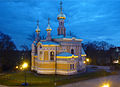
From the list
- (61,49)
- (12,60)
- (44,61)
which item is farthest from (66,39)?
(12,60)

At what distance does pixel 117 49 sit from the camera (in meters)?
46.8

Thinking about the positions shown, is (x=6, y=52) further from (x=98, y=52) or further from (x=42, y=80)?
(x=98, y=52)

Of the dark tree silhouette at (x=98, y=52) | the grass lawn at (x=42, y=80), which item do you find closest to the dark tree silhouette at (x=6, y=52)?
the grass lawn at (x=42, y=80)

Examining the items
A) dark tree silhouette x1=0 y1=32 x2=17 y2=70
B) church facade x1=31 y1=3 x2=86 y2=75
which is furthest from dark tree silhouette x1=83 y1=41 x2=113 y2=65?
dark tree silhouette x1=0 y1=32 x2=17 y2=70

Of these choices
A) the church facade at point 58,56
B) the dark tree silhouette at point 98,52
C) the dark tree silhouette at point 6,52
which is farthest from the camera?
the dark tree silhouette at point 98,52

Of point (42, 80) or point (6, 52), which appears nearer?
point (42, 80)

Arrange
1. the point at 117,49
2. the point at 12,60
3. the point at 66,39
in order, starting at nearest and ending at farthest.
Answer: the point at 66,39, the point at 12,60, the point at 117,49

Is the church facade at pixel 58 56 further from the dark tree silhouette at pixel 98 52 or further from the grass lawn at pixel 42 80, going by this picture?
the dark tree silhouette at pixel 98 52

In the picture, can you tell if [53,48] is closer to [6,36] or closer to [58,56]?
[58,56]

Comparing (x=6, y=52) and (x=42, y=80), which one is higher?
(x=6, y=52)

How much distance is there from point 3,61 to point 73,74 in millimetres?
19554

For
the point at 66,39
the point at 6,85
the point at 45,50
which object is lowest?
the point at 6,85

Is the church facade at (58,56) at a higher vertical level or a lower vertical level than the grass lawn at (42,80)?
higher

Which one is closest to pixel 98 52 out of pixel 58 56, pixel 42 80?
pixel 58 56
